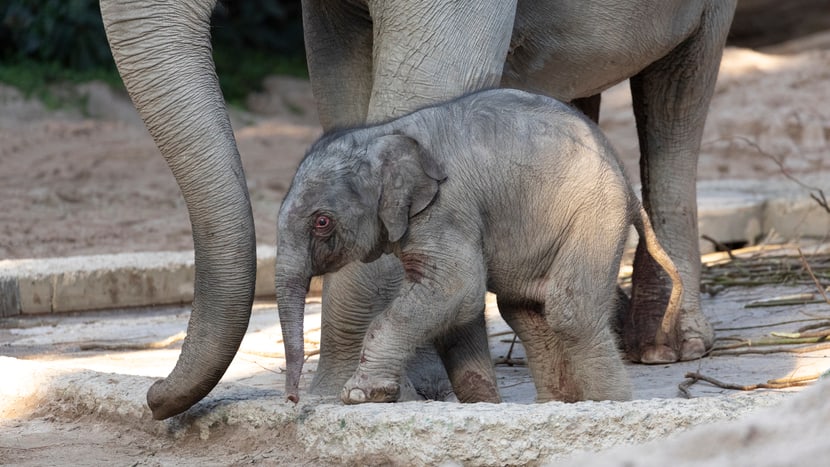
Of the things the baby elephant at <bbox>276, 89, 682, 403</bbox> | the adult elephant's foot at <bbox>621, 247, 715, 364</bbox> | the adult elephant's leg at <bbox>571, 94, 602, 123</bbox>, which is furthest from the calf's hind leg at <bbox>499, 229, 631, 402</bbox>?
the adult elephant's leg at <bbox>571, 94, 602, 123</bbox>

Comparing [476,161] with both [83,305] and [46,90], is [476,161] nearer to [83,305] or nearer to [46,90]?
[83,305]

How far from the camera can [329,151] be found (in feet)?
11.9

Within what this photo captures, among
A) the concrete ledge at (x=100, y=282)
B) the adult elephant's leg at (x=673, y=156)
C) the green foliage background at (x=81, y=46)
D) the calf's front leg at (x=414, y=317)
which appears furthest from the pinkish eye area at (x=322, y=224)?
the green foliage background at (x=81, y=46)

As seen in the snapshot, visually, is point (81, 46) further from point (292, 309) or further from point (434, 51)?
point (292, 309)

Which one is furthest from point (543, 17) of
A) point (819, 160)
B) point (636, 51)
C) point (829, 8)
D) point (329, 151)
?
point (829, 8)

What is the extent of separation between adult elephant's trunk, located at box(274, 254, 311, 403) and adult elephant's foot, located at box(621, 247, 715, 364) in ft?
7.06

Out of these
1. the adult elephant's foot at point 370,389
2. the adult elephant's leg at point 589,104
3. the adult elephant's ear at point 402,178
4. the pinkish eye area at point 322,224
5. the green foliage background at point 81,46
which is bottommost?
the adult elephant's foot at point 370,389

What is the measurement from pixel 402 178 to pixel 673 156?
247 cm

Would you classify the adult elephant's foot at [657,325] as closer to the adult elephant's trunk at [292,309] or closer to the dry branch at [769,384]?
the dry branch at [769,384]

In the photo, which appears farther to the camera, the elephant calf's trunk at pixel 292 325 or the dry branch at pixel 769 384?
the dry branch at pixel 769 384

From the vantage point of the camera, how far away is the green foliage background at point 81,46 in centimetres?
1430

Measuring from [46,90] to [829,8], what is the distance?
9.06 m

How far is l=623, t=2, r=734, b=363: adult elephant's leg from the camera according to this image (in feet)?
18.2

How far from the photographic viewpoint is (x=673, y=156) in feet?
18.9
